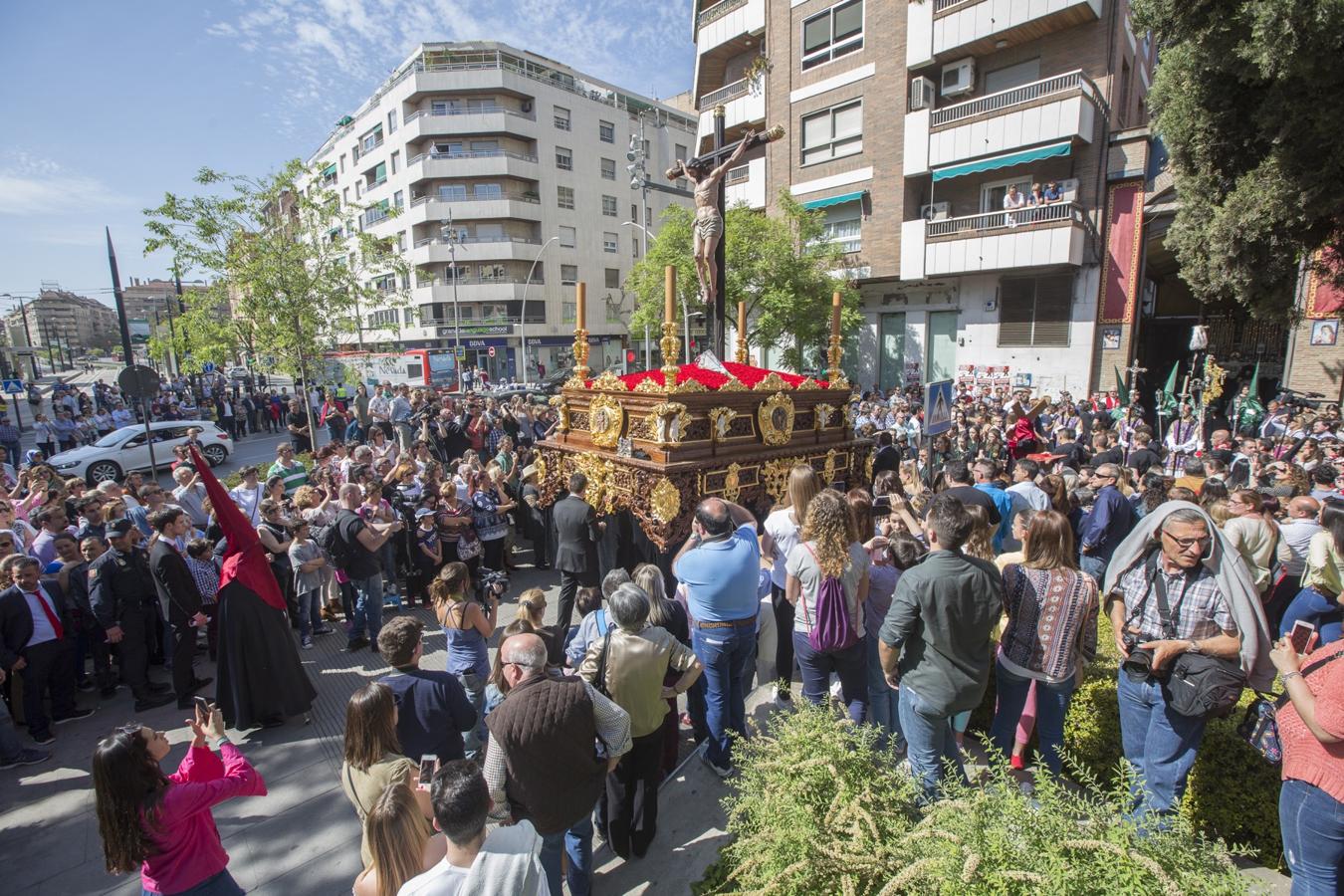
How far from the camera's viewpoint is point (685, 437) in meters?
6.62

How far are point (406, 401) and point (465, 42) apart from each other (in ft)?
111

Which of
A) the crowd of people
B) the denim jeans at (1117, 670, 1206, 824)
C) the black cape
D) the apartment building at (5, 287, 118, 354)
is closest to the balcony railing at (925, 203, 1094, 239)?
the crowd of people

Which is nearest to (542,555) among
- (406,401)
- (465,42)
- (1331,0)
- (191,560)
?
(191,560)

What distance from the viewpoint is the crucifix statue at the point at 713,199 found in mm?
7859

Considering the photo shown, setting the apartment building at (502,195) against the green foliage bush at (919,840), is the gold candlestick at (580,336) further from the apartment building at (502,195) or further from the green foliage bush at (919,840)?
the apartment building at (502,195)

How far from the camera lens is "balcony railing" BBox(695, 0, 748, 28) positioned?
79.0ft

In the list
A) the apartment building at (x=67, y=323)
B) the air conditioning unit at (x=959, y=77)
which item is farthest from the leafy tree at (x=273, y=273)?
the apartment building at (x=67, y=323)

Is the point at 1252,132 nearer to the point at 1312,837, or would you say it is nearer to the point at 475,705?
the point at 1312,837

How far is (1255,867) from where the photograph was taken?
11.7ft

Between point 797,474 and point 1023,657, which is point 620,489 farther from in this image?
point 1023,657

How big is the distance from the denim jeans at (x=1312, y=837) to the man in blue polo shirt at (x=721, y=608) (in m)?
2.69

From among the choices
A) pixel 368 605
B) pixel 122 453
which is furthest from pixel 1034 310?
pixel 122 453

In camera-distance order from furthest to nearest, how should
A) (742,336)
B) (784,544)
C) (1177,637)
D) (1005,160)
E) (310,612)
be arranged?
(1005,160)
(742,336)
(310,612)
(784,544)
(1177,637)

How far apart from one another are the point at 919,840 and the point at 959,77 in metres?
24.2
